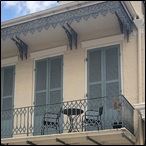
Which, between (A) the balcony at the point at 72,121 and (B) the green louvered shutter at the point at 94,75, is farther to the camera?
(B) the green louvered shutter at the point at 94,75

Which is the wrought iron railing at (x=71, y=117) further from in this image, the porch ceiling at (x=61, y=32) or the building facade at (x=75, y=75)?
the porch ceiling at (x=61, y=32)

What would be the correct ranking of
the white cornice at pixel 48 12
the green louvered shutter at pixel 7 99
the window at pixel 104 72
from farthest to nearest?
the green louvered shutter at pixel 7 99 → the window at pixel 104 72 → the white cornice at pixel 48 12

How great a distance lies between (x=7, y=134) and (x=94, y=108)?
126 inches

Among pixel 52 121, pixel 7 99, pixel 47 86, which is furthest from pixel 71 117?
pixel 7 99

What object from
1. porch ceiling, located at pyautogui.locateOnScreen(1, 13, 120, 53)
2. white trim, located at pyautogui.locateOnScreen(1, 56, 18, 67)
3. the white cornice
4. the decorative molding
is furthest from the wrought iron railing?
the white cornice

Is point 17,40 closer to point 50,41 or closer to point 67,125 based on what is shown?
point 50,41

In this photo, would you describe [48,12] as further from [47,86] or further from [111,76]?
[111,76]

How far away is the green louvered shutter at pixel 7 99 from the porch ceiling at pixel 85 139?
134cm

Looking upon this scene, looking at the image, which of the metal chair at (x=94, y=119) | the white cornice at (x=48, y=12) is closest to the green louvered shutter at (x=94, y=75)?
the metal chair at (x=94, y=119)

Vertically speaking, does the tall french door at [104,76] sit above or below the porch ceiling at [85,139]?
above

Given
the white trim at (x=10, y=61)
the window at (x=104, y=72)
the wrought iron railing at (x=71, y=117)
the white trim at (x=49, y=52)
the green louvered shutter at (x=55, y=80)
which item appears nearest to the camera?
the wrought iron railing at (x=71, y=117)

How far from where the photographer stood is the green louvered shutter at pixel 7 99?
13617 millimetres

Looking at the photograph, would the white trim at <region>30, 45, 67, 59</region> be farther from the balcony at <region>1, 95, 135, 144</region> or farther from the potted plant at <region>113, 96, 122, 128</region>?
the potted plant at <region>113, 96, 122, 128</region>

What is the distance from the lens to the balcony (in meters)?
11.2
